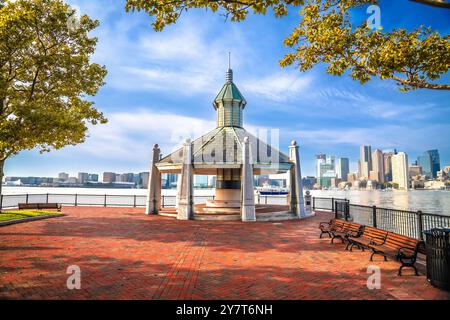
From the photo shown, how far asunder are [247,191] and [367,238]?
9.80m

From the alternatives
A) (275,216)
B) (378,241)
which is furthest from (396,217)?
(378,241)

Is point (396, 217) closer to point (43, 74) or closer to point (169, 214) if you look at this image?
point (169, 214)

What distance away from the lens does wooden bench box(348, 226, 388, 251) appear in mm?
9014

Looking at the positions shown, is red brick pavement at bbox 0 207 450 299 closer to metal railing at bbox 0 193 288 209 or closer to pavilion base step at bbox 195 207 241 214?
pavilion base step at bbox 195 207 241 214

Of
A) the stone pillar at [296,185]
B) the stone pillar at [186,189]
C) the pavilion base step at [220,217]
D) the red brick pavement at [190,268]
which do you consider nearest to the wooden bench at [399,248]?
the red brick pavement at [190,268]

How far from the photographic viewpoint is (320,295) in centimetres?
560

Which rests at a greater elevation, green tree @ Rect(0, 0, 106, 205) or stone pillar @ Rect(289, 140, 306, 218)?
green tree @ Rect(0, 0, 106, 205)

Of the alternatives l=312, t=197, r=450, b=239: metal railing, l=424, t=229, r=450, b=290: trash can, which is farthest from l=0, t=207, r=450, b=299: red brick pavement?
l=312, t=197, r=450, b=239: metal railing

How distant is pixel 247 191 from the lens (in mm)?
19094

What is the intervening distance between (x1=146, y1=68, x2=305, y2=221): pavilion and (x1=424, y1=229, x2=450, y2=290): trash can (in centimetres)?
1283

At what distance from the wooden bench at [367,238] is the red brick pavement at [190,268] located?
42 centimetres

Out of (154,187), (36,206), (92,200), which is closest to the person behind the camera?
(36,206)

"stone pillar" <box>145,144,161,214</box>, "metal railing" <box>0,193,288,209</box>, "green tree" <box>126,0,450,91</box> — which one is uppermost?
"green tree" <box>126,0,450,91</box>

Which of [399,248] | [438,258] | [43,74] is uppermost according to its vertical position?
[43,74]
